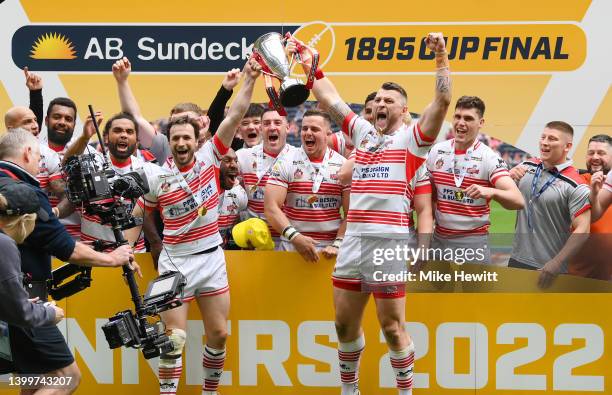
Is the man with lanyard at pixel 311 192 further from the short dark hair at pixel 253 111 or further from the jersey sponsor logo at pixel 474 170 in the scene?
the short dark hair at pixel 253 111

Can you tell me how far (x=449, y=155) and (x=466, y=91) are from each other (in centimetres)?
181

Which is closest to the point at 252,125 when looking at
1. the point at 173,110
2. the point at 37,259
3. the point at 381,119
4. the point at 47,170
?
the point at 173,110

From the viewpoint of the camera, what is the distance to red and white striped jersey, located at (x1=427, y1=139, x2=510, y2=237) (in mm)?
7395

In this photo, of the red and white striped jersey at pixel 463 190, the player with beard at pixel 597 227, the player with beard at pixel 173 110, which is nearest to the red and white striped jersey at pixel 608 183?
the player with beard at pixel 597 227

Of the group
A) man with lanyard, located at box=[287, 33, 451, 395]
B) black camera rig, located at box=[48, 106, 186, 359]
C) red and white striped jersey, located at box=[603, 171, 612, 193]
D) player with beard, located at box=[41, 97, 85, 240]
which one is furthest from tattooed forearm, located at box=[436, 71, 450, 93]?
player with beard, located at box=[41, 97, 85, 240]

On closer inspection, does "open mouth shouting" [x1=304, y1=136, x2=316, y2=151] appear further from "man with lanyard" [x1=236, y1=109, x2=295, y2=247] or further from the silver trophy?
the silver trophy

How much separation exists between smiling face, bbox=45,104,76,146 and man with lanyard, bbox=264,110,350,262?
1838 millimetres

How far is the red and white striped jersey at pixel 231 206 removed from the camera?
7.84 metres

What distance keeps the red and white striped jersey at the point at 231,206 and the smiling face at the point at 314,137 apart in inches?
28.7

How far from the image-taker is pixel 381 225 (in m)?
6.77

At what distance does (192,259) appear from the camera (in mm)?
7039

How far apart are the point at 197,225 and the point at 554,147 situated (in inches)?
108
